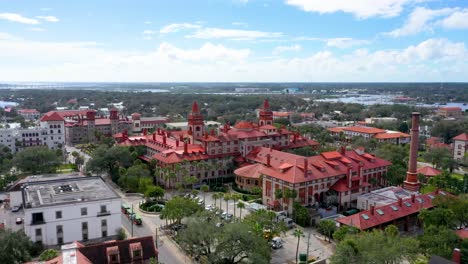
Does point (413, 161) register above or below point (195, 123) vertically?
below

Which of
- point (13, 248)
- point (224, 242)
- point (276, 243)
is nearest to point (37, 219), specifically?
point (13, 248)

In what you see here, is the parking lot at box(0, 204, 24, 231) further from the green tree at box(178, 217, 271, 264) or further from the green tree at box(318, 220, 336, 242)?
the green tree at box(318, 220, 336, 242)

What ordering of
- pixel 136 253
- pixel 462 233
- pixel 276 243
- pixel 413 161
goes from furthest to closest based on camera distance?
pixel 413 161, pixel 276 243, pixel 462 233, pixel 136 253

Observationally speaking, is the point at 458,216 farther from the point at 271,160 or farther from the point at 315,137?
the point at 315,137

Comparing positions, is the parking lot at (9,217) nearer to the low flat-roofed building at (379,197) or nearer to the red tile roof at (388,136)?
the low flat-roofed building at (379,197)

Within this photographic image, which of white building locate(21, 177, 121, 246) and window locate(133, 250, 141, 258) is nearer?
window locate(133, 250, 141, 258)

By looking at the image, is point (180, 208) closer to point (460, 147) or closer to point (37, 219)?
point (37, 219)

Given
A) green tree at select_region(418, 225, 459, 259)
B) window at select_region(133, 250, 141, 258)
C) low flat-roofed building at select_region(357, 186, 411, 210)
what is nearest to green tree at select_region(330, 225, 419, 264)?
green tree at select_region(418, 225, 459, 259)
